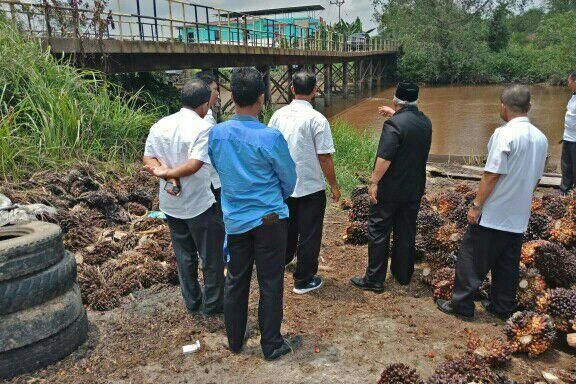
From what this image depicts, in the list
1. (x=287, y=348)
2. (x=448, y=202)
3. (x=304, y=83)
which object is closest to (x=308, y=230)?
(x=287, y=348)

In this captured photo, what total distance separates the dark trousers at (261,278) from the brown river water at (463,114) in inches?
321

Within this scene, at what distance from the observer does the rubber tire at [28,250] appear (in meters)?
2.78

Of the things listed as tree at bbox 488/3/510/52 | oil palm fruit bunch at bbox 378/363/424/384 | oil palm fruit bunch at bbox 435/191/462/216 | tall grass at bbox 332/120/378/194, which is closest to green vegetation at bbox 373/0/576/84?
tree at bbox 488/3/510/52

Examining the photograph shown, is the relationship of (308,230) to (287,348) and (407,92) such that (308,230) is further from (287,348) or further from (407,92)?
(407,92)

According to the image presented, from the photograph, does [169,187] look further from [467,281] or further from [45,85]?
[45,85]

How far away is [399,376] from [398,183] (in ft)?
5.54

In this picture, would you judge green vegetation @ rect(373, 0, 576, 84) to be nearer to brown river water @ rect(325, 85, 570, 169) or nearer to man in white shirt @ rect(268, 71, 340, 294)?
brown river water @ rect(325, 85, 570, 169)

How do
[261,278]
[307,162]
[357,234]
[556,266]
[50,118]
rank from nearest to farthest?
[261,278] → [556,266] → [307,162] → [357,234] → [50,118]

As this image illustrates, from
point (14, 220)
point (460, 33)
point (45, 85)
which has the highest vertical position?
point (460, 33)

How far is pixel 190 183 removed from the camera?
333cm

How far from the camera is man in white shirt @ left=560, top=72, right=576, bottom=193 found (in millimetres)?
6414

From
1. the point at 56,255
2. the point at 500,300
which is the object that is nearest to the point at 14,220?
the point at 56,255

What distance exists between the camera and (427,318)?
11.8 feet

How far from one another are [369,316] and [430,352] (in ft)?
2.05
